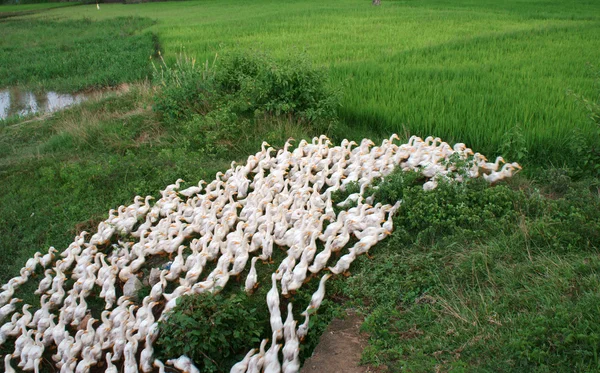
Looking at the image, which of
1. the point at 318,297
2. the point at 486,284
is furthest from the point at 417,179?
the point at 318,297

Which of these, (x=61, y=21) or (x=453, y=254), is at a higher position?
(x=61, y=21)

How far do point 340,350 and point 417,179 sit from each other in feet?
8.38

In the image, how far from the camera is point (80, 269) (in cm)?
521

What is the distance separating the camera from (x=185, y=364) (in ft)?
12.0

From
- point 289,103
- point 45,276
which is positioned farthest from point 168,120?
point 45,276

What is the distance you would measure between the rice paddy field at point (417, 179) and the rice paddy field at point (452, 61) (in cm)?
4

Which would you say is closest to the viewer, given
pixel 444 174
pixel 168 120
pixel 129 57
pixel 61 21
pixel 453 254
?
pixel 453 254

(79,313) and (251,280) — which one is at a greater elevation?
(251,280)

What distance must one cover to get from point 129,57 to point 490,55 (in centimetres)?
1071

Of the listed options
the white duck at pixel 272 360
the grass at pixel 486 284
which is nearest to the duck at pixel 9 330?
the white duck at pixel 272 360

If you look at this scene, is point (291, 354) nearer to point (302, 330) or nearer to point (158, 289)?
point (302, 330)

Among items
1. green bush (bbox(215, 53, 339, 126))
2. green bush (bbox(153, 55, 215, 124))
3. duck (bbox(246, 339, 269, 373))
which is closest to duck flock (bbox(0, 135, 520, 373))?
duck (bbox(246, 339, 269, 373))

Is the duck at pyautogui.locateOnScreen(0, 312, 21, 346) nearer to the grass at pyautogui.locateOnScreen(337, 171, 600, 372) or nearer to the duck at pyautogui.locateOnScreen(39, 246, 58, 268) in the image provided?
the duck at pyautogui.locateOnScreen(39, 246, 58, 268)

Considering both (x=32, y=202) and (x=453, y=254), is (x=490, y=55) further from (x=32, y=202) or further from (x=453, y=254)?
(x=32, y=202)
